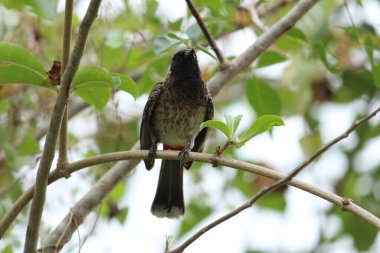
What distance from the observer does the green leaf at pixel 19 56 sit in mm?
2404

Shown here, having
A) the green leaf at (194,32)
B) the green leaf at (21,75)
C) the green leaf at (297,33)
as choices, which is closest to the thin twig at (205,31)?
the green leaf at (194,32)

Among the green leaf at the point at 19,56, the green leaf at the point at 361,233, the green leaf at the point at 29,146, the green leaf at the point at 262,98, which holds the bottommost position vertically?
the green leaf at the point at 19,56

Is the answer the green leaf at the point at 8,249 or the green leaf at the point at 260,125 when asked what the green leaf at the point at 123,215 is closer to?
the green leaf at the point at 8,249

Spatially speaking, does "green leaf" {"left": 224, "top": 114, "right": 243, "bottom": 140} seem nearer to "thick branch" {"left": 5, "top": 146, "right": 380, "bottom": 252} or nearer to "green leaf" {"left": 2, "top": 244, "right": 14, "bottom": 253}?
"thick branch" {"left": 5, "top": 146, "right": 380, "bottom": 252}

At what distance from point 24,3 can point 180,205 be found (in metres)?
2.00

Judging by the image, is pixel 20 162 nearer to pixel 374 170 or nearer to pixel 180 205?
pixel 180 205

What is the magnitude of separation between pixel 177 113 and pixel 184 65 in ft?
1.06

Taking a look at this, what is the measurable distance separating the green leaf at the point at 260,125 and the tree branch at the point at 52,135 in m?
0.70

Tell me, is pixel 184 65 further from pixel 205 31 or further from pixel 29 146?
pixel 29 146

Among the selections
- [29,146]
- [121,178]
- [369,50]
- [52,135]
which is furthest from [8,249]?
[369,50]

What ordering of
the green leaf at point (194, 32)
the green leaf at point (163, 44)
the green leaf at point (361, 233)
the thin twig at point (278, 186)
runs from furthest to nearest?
the green leaf at point (361, 233), the green leaf at point (194, 32), the green leaf at point (163, 44), the thin twig at point (278, 186)

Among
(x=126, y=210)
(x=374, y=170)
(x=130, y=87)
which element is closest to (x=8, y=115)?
(x=126, y=210)

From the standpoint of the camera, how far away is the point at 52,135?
2.30 m

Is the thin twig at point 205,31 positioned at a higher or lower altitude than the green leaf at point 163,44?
higher
